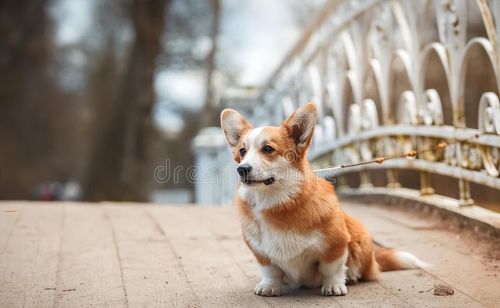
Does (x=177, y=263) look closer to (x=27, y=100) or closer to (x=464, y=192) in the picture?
(x=464, y=192)

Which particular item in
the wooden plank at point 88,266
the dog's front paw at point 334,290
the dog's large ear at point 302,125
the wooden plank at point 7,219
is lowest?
the dog's front paw at point 334,290

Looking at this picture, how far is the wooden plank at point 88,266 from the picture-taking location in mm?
2441

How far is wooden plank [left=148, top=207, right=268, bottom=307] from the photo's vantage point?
247cm

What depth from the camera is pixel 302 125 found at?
268cm

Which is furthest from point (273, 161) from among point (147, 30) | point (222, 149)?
point (147, 30)

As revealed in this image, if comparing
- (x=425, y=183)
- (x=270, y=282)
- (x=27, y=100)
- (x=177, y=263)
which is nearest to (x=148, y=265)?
(x=177, y=263)

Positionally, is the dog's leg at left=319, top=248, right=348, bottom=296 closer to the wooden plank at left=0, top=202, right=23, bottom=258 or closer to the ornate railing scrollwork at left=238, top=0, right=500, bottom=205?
the ornate railing scrollwork at left=238, top=0, right=500, bottom=205

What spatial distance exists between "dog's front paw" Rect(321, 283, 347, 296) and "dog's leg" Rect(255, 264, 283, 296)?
0.64 ft

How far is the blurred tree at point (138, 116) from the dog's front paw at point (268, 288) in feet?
28.8

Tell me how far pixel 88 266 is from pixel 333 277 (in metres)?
1.24

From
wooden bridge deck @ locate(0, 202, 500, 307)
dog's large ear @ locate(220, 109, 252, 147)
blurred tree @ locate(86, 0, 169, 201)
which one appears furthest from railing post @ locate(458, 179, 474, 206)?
blurred tree @ locate(86, 0, 169, 201)

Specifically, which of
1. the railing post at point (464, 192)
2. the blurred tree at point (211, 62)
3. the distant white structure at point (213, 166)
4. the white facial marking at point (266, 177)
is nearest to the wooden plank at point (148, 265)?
the white facial marking at point (266, 177)

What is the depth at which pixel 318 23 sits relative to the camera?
18.0 feet

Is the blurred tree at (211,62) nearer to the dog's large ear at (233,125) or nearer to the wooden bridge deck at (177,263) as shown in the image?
the wooden bridge deck at (177,263)
